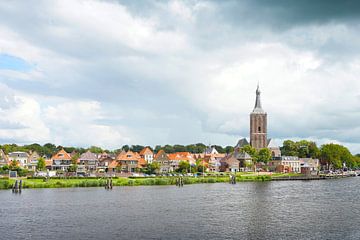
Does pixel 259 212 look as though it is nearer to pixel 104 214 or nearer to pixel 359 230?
pixel 359 230

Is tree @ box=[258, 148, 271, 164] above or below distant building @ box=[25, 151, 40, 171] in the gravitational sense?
above

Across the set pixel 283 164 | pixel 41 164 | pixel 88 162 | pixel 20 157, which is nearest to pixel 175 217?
pixel 41 164

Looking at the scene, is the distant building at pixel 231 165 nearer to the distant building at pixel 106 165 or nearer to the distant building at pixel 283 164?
the distant building at pixel 283 164

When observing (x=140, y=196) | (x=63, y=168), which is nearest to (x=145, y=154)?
(x=63, y=168)

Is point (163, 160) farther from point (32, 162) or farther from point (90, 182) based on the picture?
point (90, 182)

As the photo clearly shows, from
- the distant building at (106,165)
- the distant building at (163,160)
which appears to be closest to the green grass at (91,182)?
the distant building at (163,160)

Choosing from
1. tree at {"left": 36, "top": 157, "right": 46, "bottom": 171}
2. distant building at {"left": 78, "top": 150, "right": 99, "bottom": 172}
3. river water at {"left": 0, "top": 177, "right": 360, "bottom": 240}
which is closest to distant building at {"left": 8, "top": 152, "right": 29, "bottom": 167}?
tree at {"left": 36, "top": 157, "right": 46, "bottom": 171}

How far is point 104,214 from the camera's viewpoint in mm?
54094

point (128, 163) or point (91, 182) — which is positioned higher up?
point (128, 163)

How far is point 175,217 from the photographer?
51438mm

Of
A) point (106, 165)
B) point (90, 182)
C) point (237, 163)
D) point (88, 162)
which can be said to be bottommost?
point (90, 182)

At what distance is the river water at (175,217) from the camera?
41.7 m

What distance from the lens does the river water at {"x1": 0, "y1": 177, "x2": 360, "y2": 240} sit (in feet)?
137

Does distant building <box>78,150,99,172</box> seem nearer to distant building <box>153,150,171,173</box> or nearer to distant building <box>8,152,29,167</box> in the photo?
distant building <box>8,152,29,167</box>
